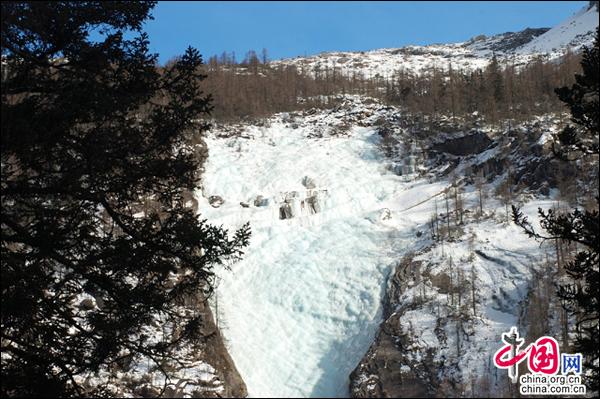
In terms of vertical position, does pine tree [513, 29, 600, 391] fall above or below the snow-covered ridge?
below

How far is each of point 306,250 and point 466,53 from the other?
65128 millimetres

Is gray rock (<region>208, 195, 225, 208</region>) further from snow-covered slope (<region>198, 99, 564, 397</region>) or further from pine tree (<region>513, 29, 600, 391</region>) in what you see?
pine tree (<region>513, 29, 600, 391</region>)

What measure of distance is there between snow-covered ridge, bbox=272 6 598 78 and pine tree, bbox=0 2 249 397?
65641 mm

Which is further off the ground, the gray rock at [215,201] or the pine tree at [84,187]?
the gray rock at [215,201]

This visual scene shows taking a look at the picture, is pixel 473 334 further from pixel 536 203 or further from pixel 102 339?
pixel 102 339

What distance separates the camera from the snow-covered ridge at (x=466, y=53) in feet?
241

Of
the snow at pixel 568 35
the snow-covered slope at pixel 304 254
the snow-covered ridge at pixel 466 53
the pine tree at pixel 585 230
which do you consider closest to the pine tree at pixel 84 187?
the pine tree at pixel 585 230

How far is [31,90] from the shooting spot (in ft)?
20.8

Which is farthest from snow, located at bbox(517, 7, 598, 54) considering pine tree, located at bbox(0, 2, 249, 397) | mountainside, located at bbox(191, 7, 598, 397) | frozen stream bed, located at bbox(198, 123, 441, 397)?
pine tree, located at bbox(0, 2, 249, 397)

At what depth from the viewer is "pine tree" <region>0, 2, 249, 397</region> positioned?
237 inches

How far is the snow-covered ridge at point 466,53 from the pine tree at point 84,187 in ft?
215

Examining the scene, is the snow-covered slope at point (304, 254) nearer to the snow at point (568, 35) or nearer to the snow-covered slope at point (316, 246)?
the snow-covered slope at point (316, 246)

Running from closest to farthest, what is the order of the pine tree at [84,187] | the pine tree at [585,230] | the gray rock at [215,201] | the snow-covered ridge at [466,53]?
the pine tree at [84,187]
the pine tree at [585,230]
the gray rock at [215,201]
the snow-covered ridge at [466,53]

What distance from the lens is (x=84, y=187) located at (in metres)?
6.24
